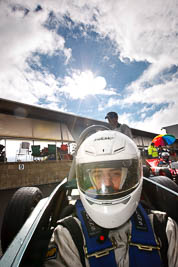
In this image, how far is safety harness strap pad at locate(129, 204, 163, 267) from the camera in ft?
2.73

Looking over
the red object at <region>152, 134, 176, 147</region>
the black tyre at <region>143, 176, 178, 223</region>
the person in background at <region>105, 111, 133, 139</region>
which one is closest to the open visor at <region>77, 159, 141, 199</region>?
the black tyre at <region>143, 176, 178, 223</region>

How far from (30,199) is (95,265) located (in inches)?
39.2

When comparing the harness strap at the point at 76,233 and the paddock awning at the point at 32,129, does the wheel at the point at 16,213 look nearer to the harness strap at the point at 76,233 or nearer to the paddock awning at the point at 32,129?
the harness strap at the point at 76,233

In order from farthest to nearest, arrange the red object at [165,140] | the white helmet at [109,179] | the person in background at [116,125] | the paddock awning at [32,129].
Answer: the paddock awning at [32,129] < the red object at [165,140] < the person in background at [116,125] < the white helmet at [109,179]

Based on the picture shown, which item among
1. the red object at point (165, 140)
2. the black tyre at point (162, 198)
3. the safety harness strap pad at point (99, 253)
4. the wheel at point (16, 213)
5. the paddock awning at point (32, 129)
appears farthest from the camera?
the paddock awning at point (32, 129)

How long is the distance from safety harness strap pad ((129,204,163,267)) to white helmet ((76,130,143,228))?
0.11 m

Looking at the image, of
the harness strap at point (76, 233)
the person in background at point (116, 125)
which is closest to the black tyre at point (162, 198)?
the harness strap at point (76, 233)

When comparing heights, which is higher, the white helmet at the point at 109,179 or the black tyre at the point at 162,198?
the white helmet at the point at 109,179

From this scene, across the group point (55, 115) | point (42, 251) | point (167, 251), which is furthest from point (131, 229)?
point (55, 115)

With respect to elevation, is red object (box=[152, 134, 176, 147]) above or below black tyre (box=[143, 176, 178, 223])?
above

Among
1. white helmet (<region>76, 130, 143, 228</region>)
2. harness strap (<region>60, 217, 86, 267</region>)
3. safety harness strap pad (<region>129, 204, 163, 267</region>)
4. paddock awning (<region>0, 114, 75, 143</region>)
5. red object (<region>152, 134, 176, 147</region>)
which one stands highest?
paddock awning (<region>0, 114, 75, 143</region>)

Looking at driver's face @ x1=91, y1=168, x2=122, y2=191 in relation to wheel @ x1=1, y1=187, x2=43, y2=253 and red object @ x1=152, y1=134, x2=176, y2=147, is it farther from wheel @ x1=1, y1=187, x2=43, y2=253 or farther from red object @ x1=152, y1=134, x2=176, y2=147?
red object @ x1=152, y1=134, x2=176, y2=147

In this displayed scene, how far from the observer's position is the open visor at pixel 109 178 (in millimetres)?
1029

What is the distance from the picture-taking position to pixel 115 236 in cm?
96
